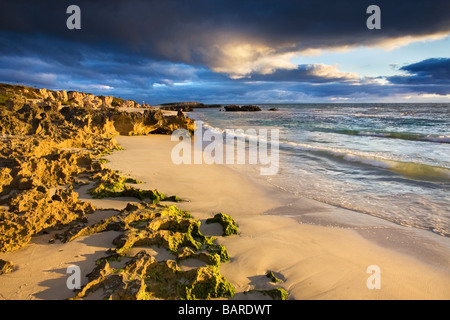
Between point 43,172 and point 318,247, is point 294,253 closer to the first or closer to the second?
point 318,247

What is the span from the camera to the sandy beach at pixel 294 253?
2580 mm

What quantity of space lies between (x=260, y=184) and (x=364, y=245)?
10.6 feet

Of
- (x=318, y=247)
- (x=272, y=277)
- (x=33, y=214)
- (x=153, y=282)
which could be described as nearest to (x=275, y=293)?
(x=272, y=277)

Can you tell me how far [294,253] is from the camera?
10.9 ft

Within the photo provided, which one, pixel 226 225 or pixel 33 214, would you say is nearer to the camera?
pixel 33 214

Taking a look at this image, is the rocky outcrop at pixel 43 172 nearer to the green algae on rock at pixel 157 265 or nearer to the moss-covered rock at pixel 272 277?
the green algae on rock at pixel 157 265

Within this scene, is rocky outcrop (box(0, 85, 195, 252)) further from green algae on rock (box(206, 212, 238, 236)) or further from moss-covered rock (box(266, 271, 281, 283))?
moss-covered rock (box(266, 271, 281, 283))

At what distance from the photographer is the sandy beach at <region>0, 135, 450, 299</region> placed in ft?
8.46

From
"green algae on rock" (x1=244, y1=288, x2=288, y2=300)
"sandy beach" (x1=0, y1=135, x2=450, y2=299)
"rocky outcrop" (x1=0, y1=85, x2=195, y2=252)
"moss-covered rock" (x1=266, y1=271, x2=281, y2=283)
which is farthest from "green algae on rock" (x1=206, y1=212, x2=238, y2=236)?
"rocky outcrop" (x1=0, y1=85, x2=195, y2=252)
